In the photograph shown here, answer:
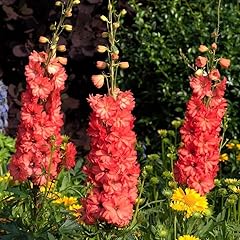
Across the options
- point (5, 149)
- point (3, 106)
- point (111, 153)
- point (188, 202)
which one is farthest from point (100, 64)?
point (3, 106)

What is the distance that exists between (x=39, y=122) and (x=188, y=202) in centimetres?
71

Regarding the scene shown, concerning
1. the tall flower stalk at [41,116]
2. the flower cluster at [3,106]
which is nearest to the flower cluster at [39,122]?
the tall flower stalk at [41,116]

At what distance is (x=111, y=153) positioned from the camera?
287 centimetres

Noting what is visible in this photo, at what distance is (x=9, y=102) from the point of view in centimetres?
590

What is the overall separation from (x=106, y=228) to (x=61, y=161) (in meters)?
0.62

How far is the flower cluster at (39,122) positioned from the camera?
3158 millimetres

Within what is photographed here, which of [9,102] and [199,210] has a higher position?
[199,210]

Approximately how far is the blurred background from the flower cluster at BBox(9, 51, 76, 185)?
238 cm

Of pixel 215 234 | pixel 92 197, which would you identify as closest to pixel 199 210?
pixel 215 234

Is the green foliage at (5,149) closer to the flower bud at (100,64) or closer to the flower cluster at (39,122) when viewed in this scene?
the flower cluster at (39,122)

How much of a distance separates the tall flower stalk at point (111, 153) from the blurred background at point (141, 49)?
8.68ft

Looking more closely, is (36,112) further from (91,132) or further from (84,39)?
(84,39)

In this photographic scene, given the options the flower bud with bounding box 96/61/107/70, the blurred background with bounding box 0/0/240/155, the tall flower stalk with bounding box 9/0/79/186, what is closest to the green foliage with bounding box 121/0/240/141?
the blurred background with bounding box 0/0/240/155

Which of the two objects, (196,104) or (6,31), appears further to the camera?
(6,31)
